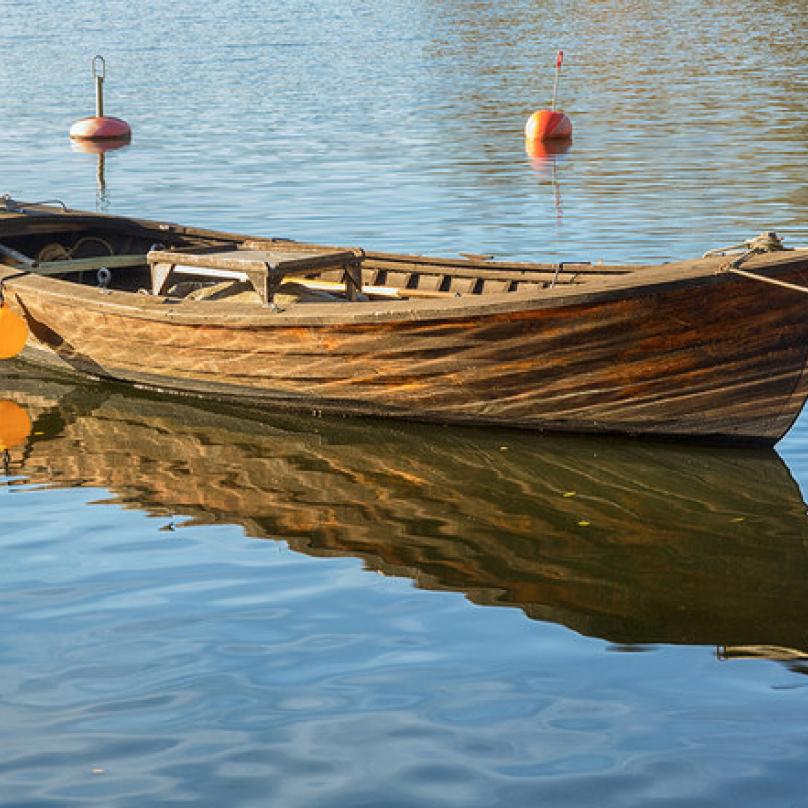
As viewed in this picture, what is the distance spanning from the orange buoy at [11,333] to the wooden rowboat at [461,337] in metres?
0.25

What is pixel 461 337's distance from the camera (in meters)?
9.65

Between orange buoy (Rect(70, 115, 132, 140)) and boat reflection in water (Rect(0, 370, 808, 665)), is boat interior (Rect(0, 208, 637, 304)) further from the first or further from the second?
orange buoy (Rect(70, 115, 132, 140))

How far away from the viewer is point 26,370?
499 inches

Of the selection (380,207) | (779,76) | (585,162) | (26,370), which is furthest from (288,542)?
(779,76)

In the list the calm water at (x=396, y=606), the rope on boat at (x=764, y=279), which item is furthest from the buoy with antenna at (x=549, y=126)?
the rope on boat at (x=764, y=279)

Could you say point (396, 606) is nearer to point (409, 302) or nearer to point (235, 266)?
point (409, 302)

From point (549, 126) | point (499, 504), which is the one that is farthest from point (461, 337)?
point (549, 126)

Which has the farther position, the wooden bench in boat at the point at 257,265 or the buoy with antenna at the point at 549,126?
the buoy with antenna at the point at 549,126

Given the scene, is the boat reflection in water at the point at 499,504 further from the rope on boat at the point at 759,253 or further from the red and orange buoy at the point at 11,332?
the rope on boat at the point at 759,253

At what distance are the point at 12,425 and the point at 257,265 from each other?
2.33 metres

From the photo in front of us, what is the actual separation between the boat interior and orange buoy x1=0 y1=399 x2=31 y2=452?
124 cm

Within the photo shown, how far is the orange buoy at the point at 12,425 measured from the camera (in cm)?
1053

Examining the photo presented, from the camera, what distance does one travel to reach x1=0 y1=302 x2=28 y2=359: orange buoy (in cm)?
1158

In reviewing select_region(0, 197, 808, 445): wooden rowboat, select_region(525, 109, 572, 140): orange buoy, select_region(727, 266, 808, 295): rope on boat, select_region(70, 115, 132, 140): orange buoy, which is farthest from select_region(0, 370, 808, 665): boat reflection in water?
select_region(70, 115, 132, 140): orange buoy
